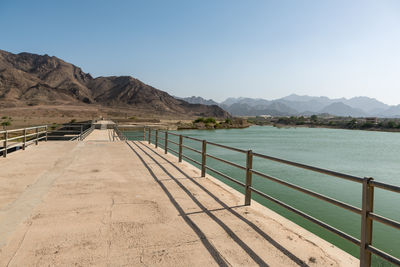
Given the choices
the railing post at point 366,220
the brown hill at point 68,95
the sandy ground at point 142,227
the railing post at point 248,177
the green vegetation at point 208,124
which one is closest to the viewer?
the railing post at point 366,220

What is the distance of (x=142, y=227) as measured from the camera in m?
3.92

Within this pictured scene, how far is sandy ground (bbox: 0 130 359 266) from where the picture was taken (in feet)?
10.2

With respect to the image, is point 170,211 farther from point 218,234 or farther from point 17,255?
point 17,255

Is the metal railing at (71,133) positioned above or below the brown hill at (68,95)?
below

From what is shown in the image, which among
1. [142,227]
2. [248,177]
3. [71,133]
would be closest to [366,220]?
[248,177]

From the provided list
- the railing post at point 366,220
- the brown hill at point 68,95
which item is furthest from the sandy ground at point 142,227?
the brown hill at point 68,95

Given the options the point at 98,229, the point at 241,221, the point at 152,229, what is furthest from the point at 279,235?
the point at 98,229

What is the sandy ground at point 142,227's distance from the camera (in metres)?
3.10

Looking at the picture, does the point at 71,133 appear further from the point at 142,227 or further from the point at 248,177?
the point at 142,227

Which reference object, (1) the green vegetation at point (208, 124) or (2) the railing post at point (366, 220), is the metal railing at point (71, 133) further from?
(1) the green vegetation at point (208, 124)

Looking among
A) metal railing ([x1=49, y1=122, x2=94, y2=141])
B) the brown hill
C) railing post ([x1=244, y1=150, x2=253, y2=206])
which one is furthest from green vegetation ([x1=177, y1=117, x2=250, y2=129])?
railing post ([x1=244, y1=150, x2=253, y2=206])

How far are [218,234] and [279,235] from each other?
0.85m

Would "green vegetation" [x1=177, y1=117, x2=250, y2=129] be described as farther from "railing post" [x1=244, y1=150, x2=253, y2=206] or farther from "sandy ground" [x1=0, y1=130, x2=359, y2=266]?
"railing post" [x1=244, y1=150, x2=253, y2=206]

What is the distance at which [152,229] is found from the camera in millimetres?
3857
